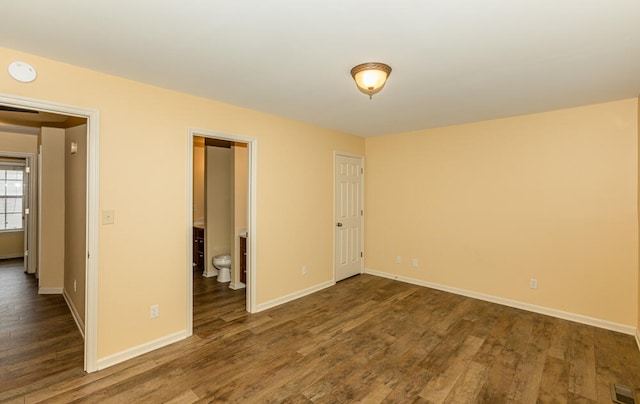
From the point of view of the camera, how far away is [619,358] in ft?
8.58

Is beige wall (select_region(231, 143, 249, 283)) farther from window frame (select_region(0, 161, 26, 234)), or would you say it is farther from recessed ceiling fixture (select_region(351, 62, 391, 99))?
window frame (select_region(0, 161, 26, 234))

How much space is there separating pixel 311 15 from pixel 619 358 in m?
3.76

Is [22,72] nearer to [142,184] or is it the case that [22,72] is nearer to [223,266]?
[142,184]

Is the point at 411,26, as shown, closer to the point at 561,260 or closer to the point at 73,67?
the point at 73,67

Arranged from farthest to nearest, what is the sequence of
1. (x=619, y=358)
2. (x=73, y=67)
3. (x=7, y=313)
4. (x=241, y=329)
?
(x=7, y=313)
(x=241, y=329)
(x=619, y=358)
(x=73, y=67)

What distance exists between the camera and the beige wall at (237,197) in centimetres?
445

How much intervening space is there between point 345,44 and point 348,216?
3.33m

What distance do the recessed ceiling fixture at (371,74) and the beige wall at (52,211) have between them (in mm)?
4394

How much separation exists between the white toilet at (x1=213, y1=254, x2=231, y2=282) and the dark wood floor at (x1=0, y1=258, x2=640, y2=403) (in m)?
0.97

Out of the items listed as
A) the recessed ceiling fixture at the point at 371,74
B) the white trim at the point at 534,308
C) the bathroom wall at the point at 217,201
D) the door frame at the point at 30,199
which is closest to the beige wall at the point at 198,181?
the bathroom wall at the point at 217,201

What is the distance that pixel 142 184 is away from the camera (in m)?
2.65

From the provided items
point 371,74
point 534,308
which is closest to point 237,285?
point 371,74

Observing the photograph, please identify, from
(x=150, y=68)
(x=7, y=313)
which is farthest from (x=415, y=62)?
(x=7, y=313)

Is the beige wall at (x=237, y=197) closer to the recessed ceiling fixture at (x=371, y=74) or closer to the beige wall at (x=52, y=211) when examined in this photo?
the beige wall at (x=52, y=211)
